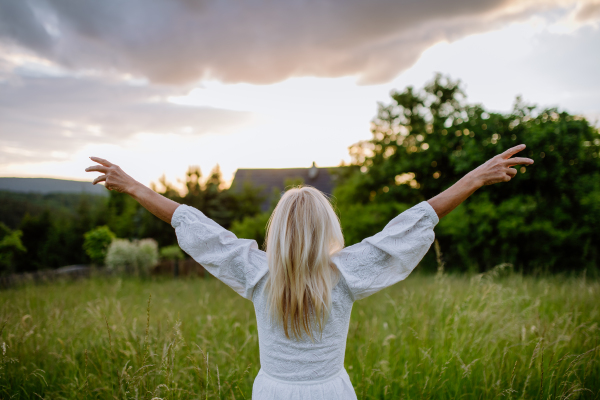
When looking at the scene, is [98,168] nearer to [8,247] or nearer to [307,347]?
[307,347]

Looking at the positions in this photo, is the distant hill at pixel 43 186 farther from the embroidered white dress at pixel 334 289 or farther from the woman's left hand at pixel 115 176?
the embroidered white dress at pixel 334 289

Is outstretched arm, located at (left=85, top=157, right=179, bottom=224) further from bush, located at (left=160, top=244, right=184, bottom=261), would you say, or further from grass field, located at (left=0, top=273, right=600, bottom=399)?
bush, located at (left=160, top=244, right=184, bottom=261)

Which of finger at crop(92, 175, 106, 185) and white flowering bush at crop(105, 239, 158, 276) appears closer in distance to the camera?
finger at crop(92, 175, 106, 185)

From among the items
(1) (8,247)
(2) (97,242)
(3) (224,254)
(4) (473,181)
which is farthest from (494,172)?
(2) (97,242)

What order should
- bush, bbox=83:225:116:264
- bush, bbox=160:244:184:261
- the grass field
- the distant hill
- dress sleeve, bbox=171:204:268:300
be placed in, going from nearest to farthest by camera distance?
dress sleeve, bbox=171:204:268:300
the grass field
the distant hill
bush, bbox=83:225:116:264
bush, bbox=160:244:184:261

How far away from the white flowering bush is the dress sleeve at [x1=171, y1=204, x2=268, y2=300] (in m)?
7.73

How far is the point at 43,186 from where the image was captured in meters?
8.30

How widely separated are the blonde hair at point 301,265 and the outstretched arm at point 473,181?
48 centimetres

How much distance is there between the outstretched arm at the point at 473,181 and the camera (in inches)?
54.7

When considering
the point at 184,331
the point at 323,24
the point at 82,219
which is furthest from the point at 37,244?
the point at 323,24

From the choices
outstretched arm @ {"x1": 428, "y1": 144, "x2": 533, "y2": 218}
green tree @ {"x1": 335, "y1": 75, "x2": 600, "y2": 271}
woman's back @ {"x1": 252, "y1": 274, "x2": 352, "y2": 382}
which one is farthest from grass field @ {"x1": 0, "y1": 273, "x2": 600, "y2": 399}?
green tree @ {"x1": 335, "y1": 75, "x2": 600, "y2": 271}

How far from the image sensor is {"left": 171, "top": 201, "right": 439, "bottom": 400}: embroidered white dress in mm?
1326

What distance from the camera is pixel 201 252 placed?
141 centimetres

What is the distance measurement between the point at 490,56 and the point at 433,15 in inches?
60.2
